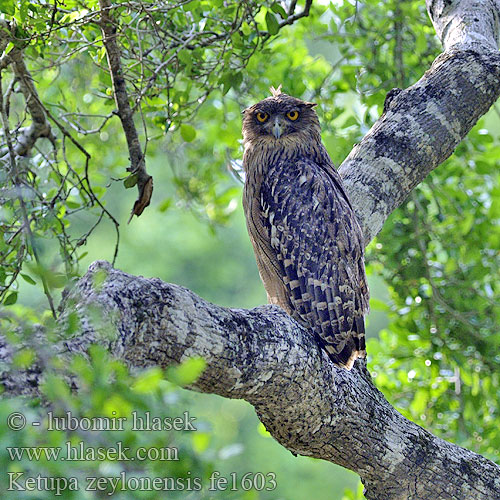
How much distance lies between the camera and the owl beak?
122 inches

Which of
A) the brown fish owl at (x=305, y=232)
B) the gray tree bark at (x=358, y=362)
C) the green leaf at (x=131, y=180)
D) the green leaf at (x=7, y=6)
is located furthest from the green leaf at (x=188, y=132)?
the green leaf at (x=7, y=6)

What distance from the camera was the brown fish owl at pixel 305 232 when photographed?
8.71ft

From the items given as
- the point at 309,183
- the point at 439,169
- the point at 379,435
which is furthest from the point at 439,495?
the point at 439,169

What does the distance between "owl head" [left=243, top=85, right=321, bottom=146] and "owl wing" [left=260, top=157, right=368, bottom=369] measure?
1.09 ft

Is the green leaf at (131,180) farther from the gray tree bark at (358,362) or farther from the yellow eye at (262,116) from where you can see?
the gray tree bark at (358,362)

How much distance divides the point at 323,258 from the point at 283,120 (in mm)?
765

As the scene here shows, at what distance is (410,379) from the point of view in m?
3.86

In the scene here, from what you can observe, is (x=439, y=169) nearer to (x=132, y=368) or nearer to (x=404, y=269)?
(x=404, y=269)

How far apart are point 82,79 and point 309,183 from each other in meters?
2.44

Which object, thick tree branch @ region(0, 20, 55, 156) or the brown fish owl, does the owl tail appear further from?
thick tree branch @ region(0, 20, 55, 156)

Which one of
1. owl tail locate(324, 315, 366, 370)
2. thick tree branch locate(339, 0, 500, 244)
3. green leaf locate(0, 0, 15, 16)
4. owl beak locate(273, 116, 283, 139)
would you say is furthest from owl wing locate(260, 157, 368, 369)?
green leaf locate(0, 0, 15, 16)

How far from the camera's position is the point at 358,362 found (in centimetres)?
255

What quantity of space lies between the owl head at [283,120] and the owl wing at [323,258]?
331 millimetres

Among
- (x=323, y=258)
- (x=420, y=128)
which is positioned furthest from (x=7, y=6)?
(x=420, y=128)
